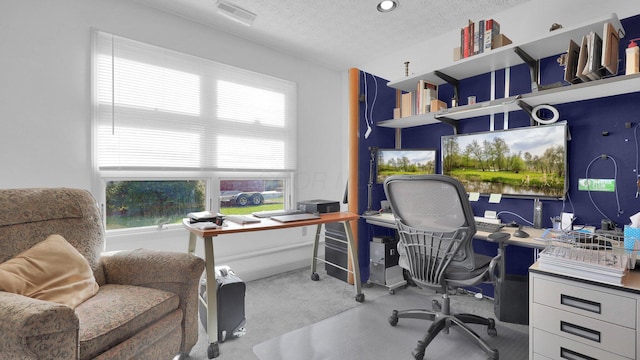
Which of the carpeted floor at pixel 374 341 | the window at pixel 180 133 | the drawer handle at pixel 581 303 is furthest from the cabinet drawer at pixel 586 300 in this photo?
the window at pixel 180 133

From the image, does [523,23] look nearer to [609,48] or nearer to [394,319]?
[609,48]

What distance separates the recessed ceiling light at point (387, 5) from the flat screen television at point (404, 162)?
1.34 m

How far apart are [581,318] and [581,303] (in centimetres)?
7

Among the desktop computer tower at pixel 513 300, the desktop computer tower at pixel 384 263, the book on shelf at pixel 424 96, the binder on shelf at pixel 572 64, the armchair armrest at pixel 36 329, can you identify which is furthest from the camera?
the desktop computer tower at pixel 384 263

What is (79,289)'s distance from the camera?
1454 millimetres

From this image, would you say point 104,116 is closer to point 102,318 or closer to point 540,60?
point 102,318

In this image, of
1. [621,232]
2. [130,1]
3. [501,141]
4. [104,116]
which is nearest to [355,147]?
[501,141]

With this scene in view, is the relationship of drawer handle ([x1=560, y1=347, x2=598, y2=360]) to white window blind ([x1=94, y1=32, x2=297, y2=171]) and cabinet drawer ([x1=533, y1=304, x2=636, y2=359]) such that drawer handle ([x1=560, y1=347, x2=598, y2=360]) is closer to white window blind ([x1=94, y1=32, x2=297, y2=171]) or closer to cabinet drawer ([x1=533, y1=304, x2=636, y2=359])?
cabinet drawer ([x1=533, y1=304, x2=636, y2=359])

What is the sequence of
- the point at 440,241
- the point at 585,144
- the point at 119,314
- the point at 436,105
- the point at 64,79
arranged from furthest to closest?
the point at 436,105
the point at 64,79
the point at 585,144
the point at 440,241
the point at 119,314

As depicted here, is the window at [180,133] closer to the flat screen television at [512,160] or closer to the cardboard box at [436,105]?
the cardboard box at [436,105]

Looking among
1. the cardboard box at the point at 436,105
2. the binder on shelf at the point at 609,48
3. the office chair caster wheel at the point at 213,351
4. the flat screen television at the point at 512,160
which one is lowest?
the office chair caster wheel at the point at 213,351

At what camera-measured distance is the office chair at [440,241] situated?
5.46 ft

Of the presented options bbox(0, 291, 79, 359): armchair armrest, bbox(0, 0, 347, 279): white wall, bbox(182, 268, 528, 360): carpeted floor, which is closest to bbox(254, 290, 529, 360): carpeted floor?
bbox(182, 268, 528, 360): carpeted floor

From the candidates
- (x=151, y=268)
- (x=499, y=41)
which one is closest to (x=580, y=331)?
(x=499, y=41)
